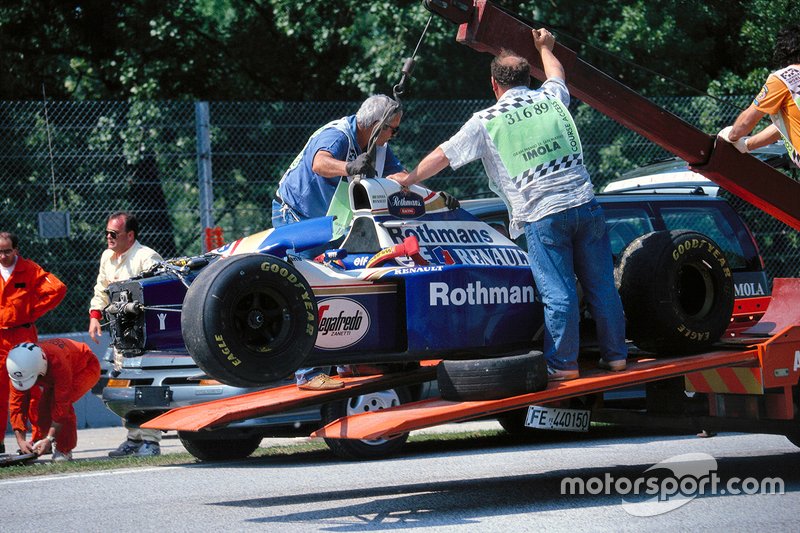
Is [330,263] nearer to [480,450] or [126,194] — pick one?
[480,450]

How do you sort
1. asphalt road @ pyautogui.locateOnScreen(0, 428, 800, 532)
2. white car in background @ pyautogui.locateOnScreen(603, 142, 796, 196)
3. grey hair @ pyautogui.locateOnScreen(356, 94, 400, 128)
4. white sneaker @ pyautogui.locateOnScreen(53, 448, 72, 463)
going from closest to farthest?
asphalt road @ pyautogui.locateOnScreen(0, 428, 800, 532), grey hair @ pyautogui.locateOnScreen(356, 94, 400, 128), white sneaker @ pyautogui.locateOnScreen(53, 448, 72, 463), white car in background @ pyautogui.locateOnScreen(603, 142, 796, 196)

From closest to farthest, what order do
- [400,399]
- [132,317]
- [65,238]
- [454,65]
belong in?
[132,317] < [400,399] < [65,238] < [454,65]

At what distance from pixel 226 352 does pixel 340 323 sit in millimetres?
742

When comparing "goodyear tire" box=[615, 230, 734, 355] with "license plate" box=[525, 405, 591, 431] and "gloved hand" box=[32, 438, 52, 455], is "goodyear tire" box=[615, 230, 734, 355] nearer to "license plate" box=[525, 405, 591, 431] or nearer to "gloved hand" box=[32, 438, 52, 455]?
"license plate" box=[525, 405, 591, 431]

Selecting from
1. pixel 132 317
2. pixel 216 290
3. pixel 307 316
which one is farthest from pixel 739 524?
pixel 132 317

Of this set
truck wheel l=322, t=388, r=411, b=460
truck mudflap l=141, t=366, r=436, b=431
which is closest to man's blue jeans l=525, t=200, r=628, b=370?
truck mudflap l=141, t=366, r=436, b=431

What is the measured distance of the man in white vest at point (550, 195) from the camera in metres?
6.68

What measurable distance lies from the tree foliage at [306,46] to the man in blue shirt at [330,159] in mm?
9758

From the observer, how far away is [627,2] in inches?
739

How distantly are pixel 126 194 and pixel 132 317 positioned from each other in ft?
22.1

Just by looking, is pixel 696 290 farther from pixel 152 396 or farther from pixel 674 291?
pixel 152 396

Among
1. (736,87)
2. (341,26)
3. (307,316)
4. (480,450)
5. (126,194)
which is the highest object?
(341,26)

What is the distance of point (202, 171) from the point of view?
12.9 metres

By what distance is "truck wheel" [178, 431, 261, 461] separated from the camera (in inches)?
367
